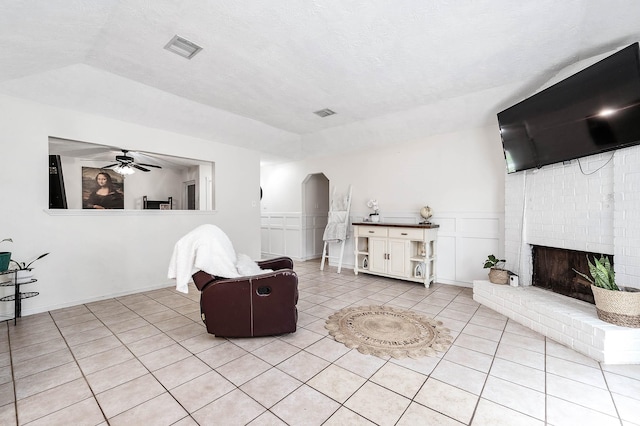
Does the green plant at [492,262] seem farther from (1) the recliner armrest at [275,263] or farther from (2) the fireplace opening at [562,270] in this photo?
(1) the recliner armrest at [275,263]

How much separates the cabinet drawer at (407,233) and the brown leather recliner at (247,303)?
8.52 ft

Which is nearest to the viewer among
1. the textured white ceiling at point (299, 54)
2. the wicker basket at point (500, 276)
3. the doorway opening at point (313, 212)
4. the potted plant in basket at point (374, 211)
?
the textured white ceiling at point (299, 54)

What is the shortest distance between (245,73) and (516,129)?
337cm

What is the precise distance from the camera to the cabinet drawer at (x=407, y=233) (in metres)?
4.43

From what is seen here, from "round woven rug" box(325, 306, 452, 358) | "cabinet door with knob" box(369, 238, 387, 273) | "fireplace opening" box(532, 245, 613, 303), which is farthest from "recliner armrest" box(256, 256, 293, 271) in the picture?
"fireplace opening" box(532, 245, 613, 303)

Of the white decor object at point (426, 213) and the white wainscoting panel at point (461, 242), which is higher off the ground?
the white decor object at point (426, 213)

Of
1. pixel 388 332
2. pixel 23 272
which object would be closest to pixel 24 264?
pixel 23 272

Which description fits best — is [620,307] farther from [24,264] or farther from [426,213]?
[24,264]

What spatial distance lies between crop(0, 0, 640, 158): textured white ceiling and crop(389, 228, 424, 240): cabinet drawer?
1745mm

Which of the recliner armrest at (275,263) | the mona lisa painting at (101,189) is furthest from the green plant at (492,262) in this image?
the mona lisa painting at (101,189)

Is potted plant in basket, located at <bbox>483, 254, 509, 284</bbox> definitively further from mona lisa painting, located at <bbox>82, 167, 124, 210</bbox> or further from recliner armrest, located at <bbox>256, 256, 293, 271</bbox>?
mona lisa painting, located at <bbox>82, 167, 124, 210</bbox>

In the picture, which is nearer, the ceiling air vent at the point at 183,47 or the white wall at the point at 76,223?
the ceiling air vent at the point at 183,47

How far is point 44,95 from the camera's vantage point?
3.26 m

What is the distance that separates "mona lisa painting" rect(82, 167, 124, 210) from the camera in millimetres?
3877
